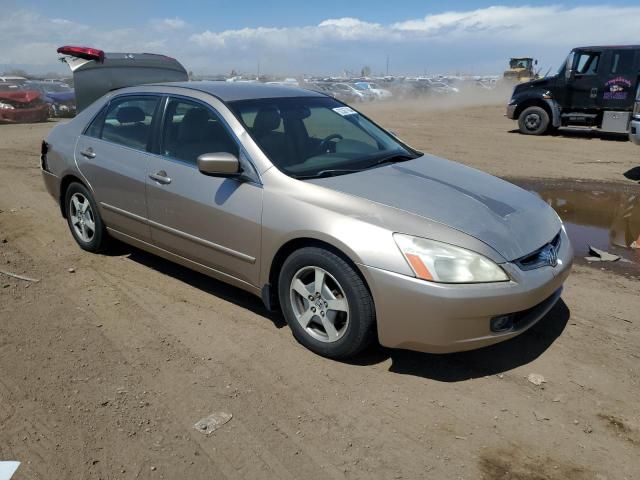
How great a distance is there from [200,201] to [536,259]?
2282 mm

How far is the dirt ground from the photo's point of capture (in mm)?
2686

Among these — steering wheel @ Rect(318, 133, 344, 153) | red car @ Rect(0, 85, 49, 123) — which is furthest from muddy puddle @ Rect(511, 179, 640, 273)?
red car @ Rect(0, 85, 49, 123)

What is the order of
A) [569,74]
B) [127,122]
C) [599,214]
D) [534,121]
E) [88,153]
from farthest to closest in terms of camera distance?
[534,121]
[569,74]
[599,214]
[88,153]
[127,122]

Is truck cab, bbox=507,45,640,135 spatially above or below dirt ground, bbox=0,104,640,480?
above

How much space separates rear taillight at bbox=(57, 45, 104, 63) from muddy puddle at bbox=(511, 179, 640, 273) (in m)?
5.63

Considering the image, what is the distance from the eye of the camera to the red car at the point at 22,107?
19.2 m

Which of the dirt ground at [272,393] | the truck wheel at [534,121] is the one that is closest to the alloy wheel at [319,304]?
A: the dirt ground at [272,393]

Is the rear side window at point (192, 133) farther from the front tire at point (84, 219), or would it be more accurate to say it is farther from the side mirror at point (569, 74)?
the side mirror at point (569, 74)

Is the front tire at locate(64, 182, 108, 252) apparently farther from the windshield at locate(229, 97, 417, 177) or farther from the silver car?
the windshield at locate(229, 97, 417, 177)

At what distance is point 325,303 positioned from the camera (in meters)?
3.49

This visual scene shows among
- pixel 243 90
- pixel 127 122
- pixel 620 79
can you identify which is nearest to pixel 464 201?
pixel 243 90

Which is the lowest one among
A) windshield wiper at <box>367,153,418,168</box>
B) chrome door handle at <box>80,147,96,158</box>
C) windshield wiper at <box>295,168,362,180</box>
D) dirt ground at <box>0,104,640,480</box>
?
dirt ground at <box>0,104,640,480</box>

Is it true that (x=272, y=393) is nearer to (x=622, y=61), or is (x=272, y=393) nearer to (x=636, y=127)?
(x=636, y=127)

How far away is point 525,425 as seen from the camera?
296 cm
